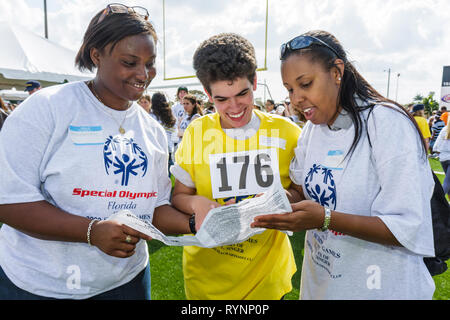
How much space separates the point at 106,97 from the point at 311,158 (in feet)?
3.57

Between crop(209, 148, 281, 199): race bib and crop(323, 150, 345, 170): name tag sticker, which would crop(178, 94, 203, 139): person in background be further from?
crop(323, 150, 345, 170): name tag sticker

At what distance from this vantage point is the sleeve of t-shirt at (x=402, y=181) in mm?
1201

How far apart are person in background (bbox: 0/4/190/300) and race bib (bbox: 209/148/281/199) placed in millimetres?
336

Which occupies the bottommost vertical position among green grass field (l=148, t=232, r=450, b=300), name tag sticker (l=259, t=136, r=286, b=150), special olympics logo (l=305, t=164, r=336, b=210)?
green grass field (l=148, t=232, r=450, b=300)

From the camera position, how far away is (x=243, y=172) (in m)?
1.70

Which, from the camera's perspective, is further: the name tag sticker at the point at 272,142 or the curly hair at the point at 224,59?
the name tag sticker at the point at 272,142

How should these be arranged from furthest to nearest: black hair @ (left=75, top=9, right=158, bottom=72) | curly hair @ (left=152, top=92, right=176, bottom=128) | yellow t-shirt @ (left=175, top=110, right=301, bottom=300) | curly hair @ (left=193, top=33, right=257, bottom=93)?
curly hair @ (left=152, top=92, right=176, bottom=128) → yellow t-shirt @ (left=175, top=110, right=301, bottom=300) → curly hair @ (left=193, top=33, right=257, bottom=93) → black hair @ (left=75, top=9, right=158, bottom=72)

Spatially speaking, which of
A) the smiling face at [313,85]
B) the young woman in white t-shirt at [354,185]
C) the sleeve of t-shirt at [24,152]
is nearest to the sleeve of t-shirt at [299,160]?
the young woman in white t-shirt at [354,185]

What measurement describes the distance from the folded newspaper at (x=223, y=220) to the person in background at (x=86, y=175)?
53mm

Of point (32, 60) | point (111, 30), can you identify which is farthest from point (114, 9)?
point (32, 60)

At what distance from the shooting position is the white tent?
7668mm

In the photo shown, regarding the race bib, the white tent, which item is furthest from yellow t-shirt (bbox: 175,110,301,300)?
the white tent

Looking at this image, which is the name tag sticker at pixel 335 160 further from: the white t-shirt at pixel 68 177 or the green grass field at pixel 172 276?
the green grass field at pixel 172 276

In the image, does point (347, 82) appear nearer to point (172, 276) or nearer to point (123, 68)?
point (123, 68)
